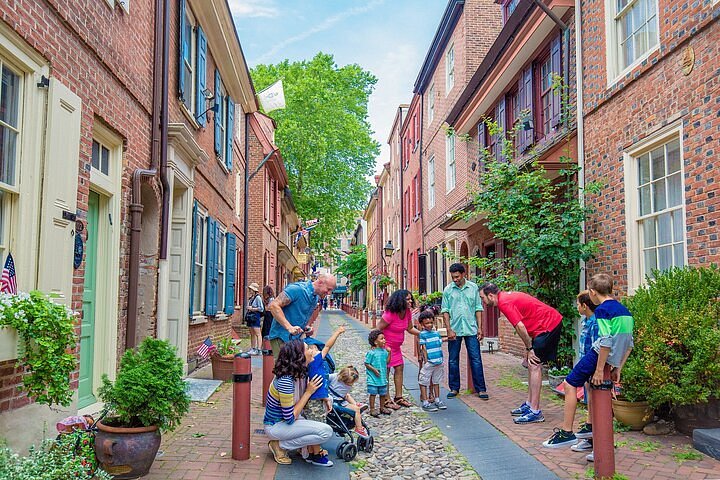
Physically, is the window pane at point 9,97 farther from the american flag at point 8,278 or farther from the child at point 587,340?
the child at point 587,340

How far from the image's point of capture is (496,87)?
12.8 meters

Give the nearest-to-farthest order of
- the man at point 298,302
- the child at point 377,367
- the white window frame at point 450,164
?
the man at point 298,302, the child at point 377,367, the white window frame at point 450,164

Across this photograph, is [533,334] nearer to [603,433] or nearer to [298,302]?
[603,433]

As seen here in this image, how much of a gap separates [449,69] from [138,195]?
13.4 metres

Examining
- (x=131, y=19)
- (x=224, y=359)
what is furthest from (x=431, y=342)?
(x=131, y=19)

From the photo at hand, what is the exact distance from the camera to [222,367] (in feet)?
30.3

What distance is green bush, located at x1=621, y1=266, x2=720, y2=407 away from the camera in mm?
5297

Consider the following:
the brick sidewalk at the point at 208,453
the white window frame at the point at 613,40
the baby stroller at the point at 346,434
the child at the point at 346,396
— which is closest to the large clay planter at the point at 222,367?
the brick sidewalk at the point at 208,453

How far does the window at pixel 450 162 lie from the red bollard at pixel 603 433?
13.2 m

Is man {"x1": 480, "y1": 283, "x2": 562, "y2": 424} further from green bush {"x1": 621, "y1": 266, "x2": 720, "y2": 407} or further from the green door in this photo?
the green door

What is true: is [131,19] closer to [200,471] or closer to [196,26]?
[196,26]

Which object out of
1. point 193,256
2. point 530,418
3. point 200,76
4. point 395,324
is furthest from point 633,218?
point 200,76

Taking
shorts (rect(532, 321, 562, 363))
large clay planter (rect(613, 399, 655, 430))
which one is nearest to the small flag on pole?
shorts (rect(532, 321, 562, 363))

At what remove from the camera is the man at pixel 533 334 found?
257 inches
